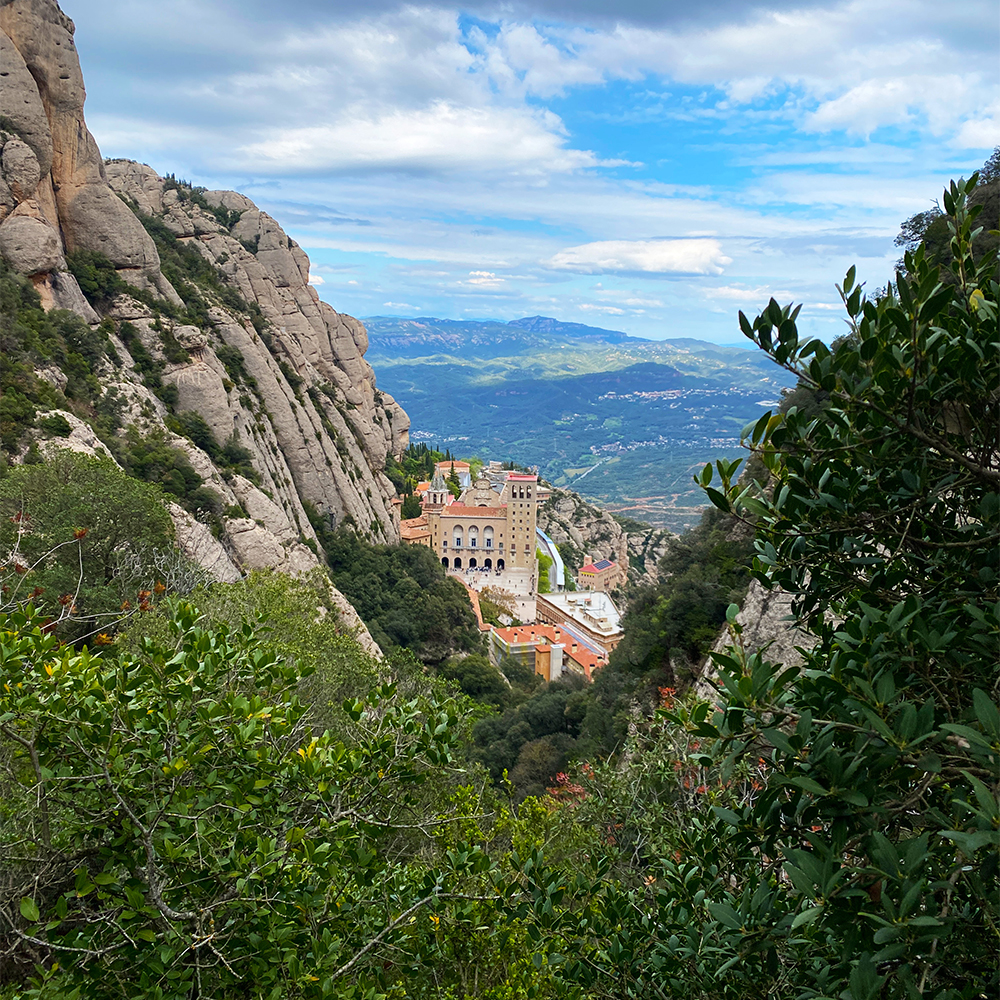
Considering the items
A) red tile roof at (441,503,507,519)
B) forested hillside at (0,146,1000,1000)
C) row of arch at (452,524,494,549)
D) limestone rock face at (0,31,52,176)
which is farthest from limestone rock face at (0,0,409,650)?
row of arch at (452,524,494,549)

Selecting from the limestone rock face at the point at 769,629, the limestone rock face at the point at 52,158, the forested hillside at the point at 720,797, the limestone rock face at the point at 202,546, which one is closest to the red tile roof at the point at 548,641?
the limestone rock face at the point at 202,546

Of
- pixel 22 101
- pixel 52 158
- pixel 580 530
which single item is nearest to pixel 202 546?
pixel 52 158

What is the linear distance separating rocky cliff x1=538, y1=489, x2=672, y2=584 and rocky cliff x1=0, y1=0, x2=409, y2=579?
5095cm

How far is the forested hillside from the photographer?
10.3 feet

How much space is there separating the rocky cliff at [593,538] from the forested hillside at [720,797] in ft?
313

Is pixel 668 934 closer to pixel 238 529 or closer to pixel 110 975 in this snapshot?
pixel 110 975

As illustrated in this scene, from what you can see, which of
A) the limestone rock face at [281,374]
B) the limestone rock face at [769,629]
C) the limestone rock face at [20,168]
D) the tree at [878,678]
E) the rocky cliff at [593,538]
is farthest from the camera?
the rocky cliff at [593,538]

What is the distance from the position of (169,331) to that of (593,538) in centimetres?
8219

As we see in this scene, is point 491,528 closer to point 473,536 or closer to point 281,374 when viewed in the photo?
point 473,536

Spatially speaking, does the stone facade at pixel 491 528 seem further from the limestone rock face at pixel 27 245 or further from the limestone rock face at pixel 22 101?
the limestone rock face at pixel 22 101

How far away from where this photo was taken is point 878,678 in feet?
10.0

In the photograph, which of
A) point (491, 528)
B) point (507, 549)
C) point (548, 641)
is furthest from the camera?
point (507, 549)

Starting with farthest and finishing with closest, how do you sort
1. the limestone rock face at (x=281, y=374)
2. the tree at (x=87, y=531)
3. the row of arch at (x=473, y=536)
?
the row of arch at (x=473, y=536), the limestone rock face at (x=281, y=374), the tree at (x=87, y=531)

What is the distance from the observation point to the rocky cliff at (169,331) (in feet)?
Answer: 107
